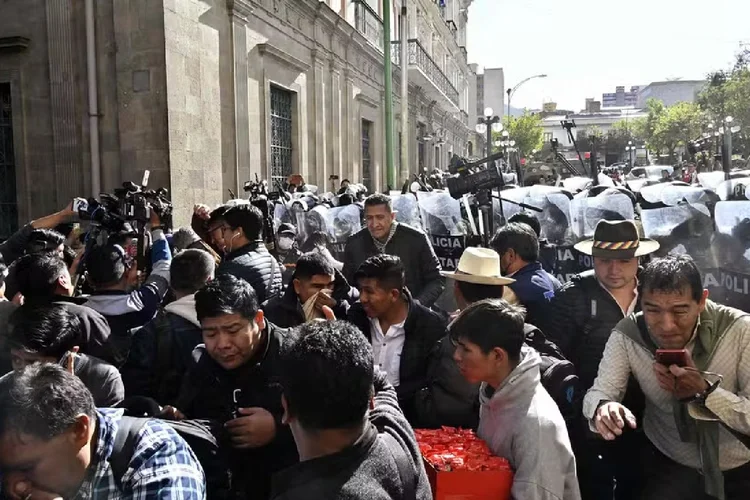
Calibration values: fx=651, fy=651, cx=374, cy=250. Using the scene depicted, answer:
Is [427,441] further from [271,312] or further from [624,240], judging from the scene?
[624,240]

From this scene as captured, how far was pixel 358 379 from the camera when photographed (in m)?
1.75

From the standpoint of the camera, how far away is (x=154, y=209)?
540 cm

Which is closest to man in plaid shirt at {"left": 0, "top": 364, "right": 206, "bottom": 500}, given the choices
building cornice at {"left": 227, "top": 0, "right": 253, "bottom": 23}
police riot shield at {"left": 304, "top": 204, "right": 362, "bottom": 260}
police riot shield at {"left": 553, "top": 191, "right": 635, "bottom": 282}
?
police riot shield at {"left": 553, "top": 191, "right": 635, "bottom": 282}

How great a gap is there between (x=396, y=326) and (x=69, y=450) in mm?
2020

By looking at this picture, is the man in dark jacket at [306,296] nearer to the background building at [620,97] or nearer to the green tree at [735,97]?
the green tree at [735,97]

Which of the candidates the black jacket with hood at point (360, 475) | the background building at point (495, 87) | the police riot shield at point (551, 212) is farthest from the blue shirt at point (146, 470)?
the background building at point (495, 87)

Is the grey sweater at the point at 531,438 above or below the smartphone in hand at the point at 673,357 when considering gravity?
below

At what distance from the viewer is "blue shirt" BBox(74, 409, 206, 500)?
5.48 feet

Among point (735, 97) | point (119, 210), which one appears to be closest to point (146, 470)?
point (119, 210)

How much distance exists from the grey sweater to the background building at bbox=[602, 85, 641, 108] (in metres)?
184

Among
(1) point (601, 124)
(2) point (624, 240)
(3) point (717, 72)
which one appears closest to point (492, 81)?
(1) point (601, 124)

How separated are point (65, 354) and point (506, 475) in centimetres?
175

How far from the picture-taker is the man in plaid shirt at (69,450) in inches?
61.7

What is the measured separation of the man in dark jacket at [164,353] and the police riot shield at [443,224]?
3.84 m
